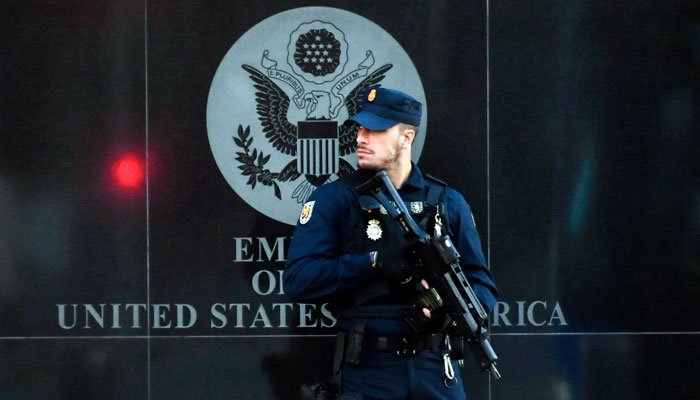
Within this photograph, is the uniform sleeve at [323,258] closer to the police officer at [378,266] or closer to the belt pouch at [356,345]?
the police officer at [378,266]

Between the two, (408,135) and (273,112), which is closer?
(408,135)

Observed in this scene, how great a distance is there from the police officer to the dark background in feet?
2.58

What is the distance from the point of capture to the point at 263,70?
15.1ft

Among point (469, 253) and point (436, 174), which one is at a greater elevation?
point (436, 174)

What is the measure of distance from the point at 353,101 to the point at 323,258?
118 cm

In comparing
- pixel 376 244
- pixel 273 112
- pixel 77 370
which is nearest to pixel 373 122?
pixel 376 244

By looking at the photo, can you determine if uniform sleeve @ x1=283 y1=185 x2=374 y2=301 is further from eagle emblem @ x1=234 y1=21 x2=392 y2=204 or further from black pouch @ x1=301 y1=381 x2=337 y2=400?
eagle emblem @ x1=234 y1=21 x2=392 y2=204

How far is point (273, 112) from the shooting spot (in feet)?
15.0

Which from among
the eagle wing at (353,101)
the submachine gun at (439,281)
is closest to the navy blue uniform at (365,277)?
the submachine gun at (439,281)

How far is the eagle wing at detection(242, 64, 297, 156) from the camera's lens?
4582mm

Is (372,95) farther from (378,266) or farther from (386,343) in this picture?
(386,343)

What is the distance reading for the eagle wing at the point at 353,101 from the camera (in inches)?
181

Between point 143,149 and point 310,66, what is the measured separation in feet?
2.99

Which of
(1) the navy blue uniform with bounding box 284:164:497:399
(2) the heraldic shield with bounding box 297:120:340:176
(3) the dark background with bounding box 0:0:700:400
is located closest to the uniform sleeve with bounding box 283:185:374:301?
(1) the navy blue uniform with bounding box 284:164:497:399
